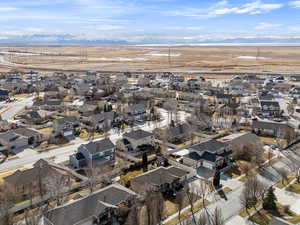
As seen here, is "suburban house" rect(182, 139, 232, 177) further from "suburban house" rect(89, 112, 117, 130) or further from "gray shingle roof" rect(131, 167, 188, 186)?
"suburban house" rect(89, 112, 117, 130)

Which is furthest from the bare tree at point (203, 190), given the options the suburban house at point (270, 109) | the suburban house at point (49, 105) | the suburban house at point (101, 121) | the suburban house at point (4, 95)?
the suburban house at point (4, 95)

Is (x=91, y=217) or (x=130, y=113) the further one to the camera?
(x=130, y=113)

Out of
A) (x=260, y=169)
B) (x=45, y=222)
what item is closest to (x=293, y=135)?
(x=260, y=169)

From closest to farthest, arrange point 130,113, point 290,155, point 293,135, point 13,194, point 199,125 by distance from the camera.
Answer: point 13,194 → point 290,155 → point 293,135 → point 199,125 → point 130,113

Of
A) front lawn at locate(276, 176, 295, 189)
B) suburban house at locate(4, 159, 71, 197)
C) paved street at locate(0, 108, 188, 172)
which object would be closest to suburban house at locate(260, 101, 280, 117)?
front lawn at locate(276, 176, 295, 189)

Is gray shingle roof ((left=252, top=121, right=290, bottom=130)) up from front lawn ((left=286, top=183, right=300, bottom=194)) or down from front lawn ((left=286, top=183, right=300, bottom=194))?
up

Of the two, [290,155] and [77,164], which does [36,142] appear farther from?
[290,155]

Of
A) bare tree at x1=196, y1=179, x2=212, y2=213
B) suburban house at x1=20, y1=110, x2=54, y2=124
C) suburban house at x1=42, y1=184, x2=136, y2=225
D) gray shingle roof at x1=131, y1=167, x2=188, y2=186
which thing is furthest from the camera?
suburban house at x1=20, y1=110, x2=54, y2=124
